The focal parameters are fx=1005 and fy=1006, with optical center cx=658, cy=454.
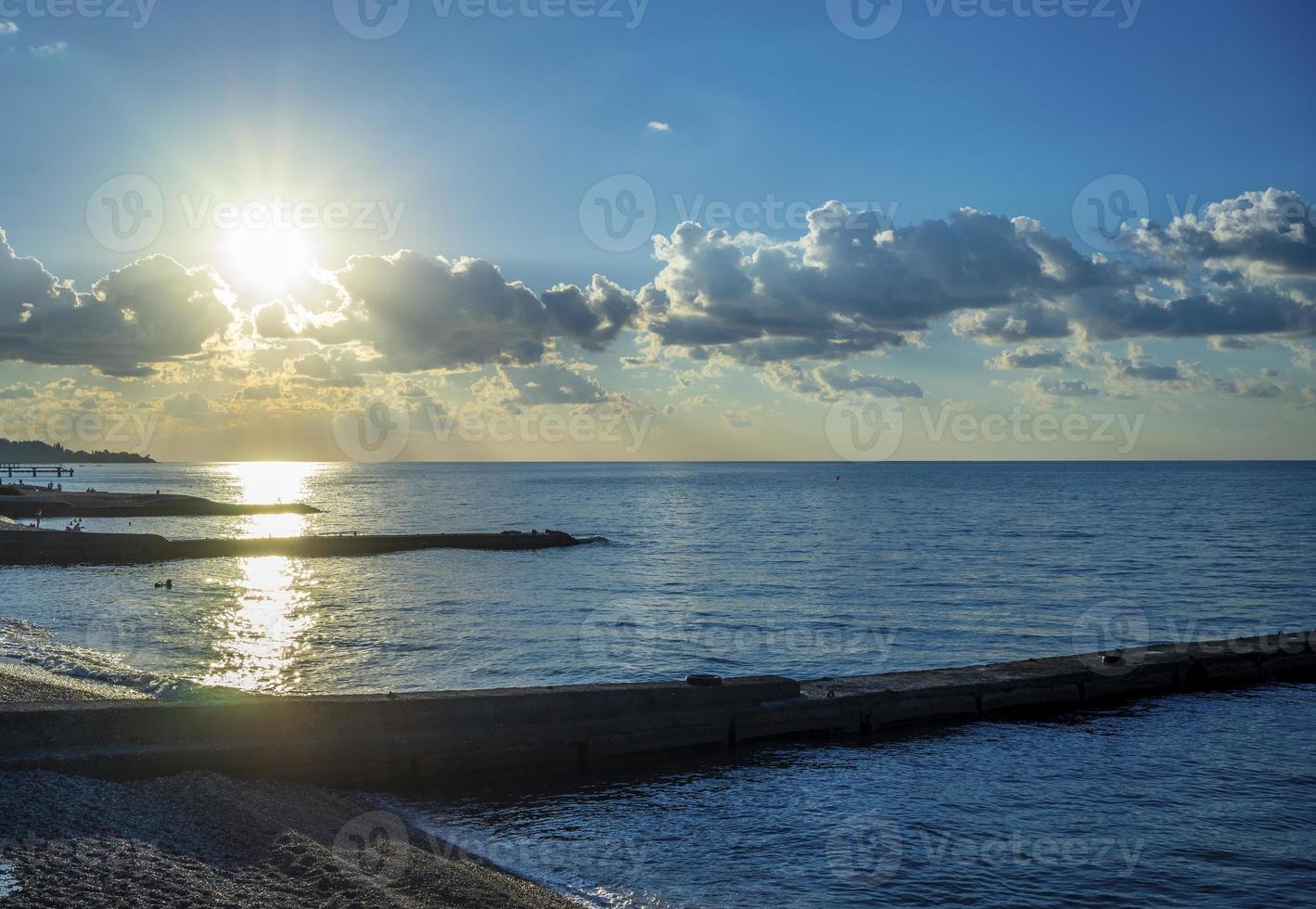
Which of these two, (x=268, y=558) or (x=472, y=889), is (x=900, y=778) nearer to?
(x=472, y=889)

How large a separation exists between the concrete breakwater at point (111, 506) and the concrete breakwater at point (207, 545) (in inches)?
1385

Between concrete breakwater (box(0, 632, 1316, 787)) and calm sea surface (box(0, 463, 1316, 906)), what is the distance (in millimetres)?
975

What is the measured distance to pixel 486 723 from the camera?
55.8 feet

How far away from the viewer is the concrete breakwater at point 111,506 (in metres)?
92.6

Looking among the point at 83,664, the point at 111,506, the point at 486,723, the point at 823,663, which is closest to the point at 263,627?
the point at 83,664

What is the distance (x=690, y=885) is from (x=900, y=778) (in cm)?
584

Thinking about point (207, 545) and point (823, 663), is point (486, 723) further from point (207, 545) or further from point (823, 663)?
point (207, 545)

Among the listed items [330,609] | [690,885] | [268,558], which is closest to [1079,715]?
[690,885]

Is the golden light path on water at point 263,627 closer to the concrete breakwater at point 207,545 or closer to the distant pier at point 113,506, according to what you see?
the concrete breakwater at point 207,545

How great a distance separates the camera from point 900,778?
56.2 feet

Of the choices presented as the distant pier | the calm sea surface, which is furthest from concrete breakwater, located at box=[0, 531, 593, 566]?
the distant pier

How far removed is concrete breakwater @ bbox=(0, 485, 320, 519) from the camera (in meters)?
92.6

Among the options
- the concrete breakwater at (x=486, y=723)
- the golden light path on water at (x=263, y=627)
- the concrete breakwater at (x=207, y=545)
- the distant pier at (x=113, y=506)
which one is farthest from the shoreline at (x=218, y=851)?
the distant pier at (x=113, y=506)

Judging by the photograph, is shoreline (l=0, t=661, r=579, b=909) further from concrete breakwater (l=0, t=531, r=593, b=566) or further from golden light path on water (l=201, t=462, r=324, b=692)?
concrete breakwater (l=0, t=531, r=593, b=566)
